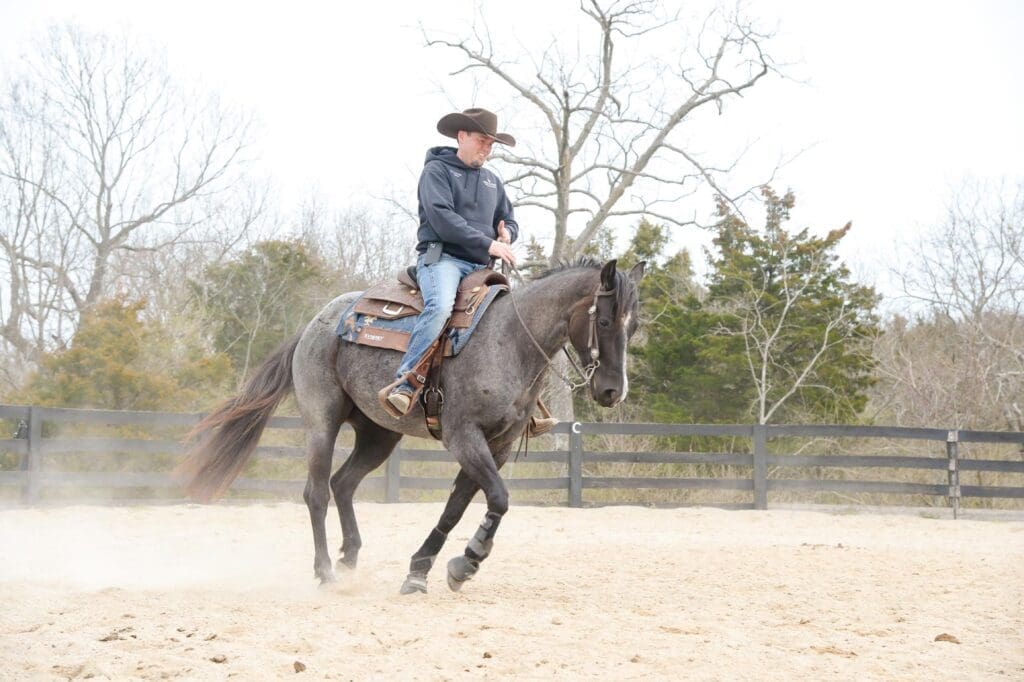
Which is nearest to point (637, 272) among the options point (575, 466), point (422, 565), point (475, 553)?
point (475, 553)

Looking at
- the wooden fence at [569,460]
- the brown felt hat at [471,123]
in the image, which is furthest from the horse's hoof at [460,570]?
the wooden fence at [569,460]

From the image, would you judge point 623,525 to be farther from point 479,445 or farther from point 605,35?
point 605,35

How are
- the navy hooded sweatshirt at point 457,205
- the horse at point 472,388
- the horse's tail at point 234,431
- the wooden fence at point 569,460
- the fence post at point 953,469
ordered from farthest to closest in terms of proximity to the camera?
1. the fence post at point 953,469
2. the wooden fence at point 569,460
3. the horse's tail at point 234,431
4. the navy hooded sweatshirt at point 457,205
5. the horse at point 472,388

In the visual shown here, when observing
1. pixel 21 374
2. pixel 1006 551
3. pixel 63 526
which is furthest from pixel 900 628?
pixel 21 374

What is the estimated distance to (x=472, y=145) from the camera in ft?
19.2

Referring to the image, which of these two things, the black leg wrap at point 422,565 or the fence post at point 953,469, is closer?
the black leg wrap at point 422,565

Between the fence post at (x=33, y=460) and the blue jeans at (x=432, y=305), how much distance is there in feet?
25.1

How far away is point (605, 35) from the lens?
2111 centimetres

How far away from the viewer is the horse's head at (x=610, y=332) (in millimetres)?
5051

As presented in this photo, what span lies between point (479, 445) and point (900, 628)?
2.35m

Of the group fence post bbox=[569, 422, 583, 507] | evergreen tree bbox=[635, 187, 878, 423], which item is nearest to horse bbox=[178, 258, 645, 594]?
fence post bbox=[569, 422, 583, 507]

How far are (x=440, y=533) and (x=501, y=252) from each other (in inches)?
66.7

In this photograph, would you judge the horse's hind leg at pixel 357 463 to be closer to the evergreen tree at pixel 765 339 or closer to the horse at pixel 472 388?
the horse at pixel 472 388

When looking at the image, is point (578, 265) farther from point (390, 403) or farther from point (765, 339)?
point (765, 339)
